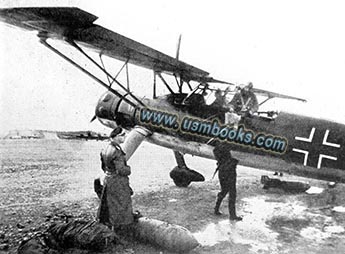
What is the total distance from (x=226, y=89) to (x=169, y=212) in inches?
110

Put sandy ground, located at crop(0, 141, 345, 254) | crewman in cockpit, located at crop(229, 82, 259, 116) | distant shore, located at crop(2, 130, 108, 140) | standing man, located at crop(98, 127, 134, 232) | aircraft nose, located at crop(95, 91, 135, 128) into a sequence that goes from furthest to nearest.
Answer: distant shore, located at crop(2, 130, 108, 140) → aircraft nose, located at crop(95, 91, 135, 128) → crewman in cockpit, located at crop(229, 82, 259, 116) → sandy ground, located at crop(0, 141, 345, 254) → standing man, located at crop(98, 127, 134, 232)

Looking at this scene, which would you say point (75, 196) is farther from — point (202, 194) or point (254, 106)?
point (254, 106)

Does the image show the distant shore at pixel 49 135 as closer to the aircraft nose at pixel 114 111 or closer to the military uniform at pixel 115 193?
the aircraft nose at pixel 114 111

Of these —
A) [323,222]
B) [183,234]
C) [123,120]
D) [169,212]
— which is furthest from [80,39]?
[323,222]

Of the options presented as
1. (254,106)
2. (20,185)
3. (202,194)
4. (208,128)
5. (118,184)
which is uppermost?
(254,106)

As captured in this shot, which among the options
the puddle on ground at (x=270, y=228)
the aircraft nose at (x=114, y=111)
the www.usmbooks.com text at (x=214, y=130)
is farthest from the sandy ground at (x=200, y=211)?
the aircraft nose at (x=114, y=111)

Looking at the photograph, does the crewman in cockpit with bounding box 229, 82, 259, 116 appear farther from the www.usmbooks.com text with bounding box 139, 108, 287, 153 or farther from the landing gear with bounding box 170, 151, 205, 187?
the landing gear with bounding box 170, 151, 205, 187

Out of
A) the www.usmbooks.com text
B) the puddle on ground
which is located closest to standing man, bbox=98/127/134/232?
the puddle on ground

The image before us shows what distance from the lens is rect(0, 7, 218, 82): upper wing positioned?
14.3ft

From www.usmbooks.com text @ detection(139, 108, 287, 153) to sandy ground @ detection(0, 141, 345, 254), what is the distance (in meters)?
1.18

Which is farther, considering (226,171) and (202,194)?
(202,194)

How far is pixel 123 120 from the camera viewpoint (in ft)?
25.6

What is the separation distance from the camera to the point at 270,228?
491 centimetres

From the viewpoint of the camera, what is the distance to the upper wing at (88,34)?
4.37 m
